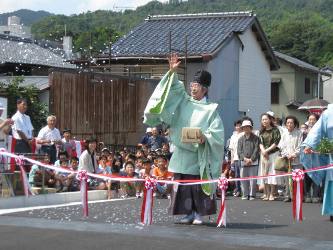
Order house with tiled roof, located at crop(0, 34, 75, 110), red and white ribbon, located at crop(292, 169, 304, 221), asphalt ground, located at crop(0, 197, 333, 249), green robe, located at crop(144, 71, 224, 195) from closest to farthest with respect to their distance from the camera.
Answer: asphalt ground, located at crop(0, 197, 333, 249) → green robe, located at crop(144, 71, 224, 195) → red and white ribbon, located at crop(292, 169, 304, 221) → house with tiled roof, located at crop(0, 34, 75, 110)

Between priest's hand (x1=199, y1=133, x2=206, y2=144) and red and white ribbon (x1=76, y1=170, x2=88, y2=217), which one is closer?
priest's hand (x1=199, y1=133, x2=206, y2=144)

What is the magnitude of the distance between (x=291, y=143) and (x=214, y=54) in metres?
15.0

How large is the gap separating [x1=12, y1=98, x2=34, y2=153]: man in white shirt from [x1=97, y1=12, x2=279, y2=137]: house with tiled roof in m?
14.0

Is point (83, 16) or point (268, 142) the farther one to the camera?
point (83, 16)

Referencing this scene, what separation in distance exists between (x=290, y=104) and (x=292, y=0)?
78.4 metres

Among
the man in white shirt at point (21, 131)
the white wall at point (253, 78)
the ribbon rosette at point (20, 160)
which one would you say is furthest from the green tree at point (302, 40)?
the ribbon rosette at point (20, 160)

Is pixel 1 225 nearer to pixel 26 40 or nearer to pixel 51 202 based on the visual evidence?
pixel 51 202

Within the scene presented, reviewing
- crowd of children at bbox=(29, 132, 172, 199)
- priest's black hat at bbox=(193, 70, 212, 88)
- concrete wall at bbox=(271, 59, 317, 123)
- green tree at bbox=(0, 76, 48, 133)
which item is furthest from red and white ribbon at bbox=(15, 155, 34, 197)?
concrete wall at bbox=(271, 59, 317, 123)

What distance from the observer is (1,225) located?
8203 millimetres

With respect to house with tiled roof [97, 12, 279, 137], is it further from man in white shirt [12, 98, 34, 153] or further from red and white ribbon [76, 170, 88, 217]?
red and white ribbon [76, 170, 88, 217]

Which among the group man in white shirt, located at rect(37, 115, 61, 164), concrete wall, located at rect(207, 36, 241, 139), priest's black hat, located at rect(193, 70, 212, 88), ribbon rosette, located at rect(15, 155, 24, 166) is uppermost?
concrete wall, located at rect(207, 36, 241, 139)

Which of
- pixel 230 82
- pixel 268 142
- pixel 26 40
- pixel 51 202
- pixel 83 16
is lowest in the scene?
pixel 51 202

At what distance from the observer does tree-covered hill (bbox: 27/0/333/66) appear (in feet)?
225

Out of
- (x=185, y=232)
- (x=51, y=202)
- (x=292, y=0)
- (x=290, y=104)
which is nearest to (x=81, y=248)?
(x=185, y=232)
